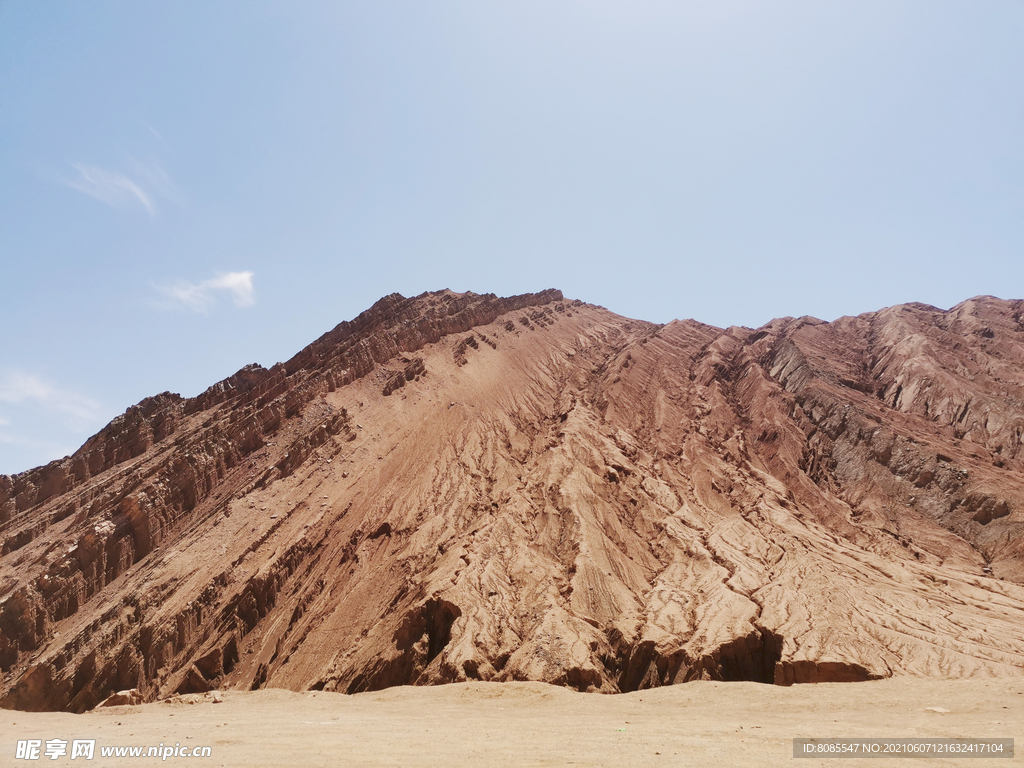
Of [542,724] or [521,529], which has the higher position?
[521,529]

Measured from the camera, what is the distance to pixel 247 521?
1109 inches

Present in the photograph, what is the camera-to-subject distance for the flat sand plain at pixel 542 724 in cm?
1034

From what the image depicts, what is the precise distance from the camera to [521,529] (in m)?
26.7

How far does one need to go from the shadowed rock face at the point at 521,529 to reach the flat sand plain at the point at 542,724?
1.63 metres

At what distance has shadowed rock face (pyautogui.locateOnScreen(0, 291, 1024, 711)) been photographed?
1962cm

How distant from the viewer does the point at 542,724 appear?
13.3m

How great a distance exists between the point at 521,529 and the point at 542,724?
13400 mm

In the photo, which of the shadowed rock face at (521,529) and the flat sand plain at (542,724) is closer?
the flat sand plain at (542,724)

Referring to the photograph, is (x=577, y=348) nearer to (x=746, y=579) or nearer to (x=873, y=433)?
(x=873, y=433)

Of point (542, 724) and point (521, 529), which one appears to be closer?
point (542, 724)

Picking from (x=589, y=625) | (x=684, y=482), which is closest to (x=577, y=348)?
(x=684, y=482)

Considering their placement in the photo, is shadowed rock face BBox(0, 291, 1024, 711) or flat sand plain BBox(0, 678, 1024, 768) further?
shadowed rock face BBox(0, 291, 1024, 711)

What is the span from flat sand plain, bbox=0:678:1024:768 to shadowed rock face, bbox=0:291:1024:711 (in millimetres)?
1631

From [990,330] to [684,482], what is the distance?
36379 mm
